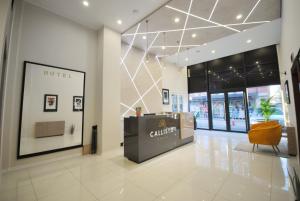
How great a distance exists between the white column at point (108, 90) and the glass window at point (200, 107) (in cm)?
567

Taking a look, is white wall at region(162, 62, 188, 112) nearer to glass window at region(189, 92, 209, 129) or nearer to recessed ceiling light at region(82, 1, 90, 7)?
glass window at region(189, 92, 209, 129)

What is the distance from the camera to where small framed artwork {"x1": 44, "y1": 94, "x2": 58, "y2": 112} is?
3594 mm

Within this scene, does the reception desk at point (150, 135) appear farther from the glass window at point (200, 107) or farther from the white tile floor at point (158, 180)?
A: the glass window at point (200, 107)

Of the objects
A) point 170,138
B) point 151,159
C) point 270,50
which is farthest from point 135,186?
point 270,50

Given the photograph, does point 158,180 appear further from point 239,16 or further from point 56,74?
point 239,16

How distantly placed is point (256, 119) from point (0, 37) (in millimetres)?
9047

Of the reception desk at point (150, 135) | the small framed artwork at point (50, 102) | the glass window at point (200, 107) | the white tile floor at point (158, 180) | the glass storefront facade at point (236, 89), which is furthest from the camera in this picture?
the glass window at point (200, 107)

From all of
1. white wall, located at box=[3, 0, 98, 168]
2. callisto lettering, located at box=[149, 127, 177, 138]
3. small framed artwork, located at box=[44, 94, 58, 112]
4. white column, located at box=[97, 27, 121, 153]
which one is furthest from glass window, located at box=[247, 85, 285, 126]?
small framed artwork, located at box=[44, 94, 58, 112]

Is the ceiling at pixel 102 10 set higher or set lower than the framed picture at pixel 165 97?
higher

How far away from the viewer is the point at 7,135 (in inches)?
120

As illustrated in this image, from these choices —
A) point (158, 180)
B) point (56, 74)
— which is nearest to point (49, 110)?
point (56, 74)

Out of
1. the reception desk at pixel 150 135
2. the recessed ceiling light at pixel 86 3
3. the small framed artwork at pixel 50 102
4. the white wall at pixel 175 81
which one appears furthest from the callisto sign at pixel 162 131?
the recessed ceiling light at pixel 86 3

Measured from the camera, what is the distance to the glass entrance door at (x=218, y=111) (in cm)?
773

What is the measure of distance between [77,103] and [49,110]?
736 millimetres
